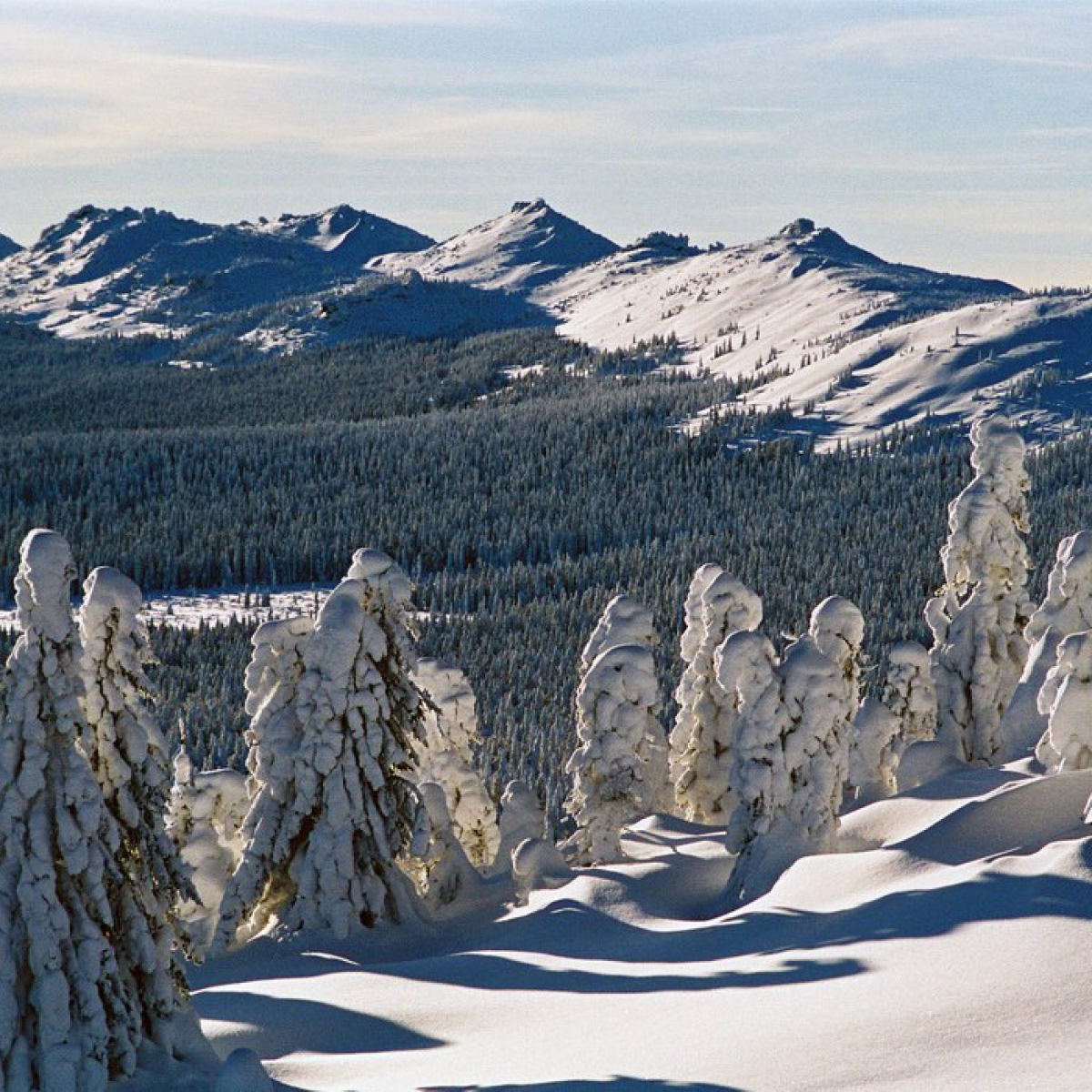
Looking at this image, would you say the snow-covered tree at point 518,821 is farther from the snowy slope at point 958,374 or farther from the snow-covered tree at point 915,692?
the snowy slope at point 958,374

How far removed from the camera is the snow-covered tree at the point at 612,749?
28266 mm

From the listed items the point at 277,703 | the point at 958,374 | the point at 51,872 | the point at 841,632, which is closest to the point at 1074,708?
the point at 841,632

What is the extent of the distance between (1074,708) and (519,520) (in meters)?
89.3

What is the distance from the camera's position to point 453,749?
31062 millimetres

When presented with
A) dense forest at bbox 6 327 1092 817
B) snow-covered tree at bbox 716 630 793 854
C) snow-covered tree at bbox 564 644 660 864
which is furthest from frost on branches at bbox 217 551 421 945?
dense forest at bbox 6 327 1092 817

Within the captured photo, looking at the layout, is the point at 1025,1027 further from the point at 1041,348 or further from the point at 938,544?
the point at 1041,348

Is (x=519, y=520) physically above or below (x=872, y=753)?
above

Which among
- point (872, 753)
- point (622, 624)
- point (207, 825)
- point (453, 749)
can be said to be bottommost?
→ point (207, 825)

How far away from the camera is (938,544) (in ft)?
298

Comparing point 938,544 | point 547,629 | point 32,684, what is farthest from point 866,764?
point 938,544

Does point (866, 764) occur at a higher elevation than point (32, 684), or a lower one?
lower

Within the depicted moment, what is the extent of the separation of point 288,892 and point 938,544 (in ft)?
236

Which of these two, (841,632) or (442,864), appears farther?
(841,632)

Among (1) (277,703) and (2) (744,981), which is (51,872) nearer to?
(2) (744,981)
